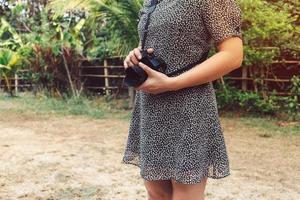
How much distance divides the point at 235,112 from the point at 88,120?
2.39m

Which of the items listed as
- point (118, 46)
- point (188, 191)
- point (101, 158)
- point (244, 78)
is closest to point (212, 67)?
point (188, 191)

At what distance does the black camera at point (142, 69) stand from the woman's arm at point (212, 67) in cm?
7

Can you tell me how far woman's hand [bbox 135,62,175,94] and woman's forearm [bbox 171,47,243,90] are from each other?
0.04 feet

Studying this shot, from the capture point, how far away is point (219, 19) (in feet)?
4.41

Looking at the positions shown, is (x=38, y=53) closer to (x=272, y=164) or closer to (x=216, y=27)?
(x=272, y=164)

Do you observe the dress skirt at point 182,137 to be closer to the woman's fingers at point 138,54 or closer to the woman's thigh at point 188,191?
the woman's thigh at point 188,191

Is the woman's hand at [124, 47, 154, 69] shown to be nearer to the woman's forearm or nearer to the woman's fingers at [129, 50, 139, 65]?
the woman's fingers at [129, 50, 139, 65]

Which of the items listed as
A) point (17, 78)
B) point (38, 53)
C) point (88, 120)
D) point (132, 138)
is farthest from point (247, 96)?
point (17, 78)

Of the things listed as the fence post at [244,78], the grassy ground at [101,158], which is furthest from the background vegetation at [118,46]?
the grassy ground at [101,158]

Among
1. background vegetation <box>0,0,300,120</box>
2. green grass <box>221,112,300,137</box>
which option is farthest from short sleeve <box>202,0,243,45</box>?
background vegetation <box>0,0,300,120</box>

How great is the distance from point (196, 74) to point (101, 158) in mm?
3727

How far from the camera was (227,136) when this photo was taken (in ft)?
19.9

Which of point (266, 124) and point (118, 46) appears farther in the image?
point (118, 46)

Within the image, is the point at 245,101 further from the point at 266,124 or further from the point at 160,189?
the point at 160,189
